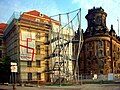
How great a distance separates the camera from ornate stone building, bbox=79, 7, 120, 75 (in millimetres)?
73375

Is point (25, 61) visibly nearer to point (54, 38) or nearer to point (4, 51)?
point (54, 38)

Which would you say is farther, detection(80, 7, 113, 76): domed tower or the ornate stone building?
the ornate stone building

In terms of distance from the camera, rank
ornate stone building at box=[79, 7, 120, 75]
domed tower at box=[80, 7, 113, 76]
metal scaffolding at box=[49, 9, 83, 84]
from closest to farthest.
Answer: metal scaffolding at box=[49, 9, 83, 84]
domed tower at box=[80, 7, 113, 76]
ornate stone building at box=[79, 7, 120, 75]

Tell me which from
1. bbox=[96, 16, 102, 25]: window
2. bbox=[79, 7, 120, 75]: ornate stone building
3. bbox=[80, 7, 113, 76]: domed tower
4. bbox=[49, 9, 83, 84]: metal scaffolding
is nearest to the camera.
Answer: bbox=[49, 9, 83, 84]: metal scaffolding

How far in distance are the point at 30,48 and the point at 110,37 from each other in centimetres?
3866

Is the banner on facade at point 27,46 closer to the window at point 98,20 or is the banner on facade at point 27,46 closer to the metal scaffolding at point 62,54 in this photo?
the metal scaffolding at point 62,54

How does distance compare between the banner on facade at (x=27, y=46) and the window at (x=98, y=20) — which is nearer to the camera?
the banner on facade at (x=27, y=46)

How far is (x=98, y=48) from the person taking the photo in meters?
73.8

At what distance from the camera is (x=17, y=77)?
45.3 meters

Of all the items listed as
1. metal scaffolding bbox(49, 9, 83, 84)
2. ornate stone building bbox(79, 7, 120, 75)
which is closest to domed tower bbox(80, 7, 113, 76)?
ornate stone building bbox(79, 7, 120, 75)

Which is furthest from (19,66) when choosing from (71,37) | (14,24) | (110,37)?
(110,37)

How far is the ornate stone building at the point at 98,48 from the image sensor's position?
241ft

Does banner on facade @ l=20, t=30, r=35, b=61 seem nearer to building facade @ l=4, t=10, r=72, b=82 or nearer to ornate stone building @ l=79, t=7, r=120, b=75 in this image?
building facade @ l=4, t=10, r=72, b=82

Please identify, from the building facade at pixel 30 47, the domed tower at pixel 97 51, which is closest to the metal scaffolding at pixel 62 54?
the building facade at pixel 30 47
